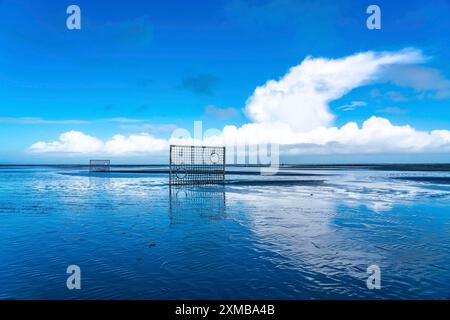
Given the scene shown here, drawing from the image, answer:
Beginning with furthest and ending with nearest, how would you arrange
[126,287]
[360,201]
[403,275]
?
1. [360,201]
2. [403,275]
3. [126,287]

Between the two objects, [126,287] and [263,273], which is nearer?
[126,287]

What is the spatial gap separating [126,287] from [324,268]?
Result: 486cm

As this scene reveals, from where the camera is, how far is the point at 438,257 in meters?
8.80

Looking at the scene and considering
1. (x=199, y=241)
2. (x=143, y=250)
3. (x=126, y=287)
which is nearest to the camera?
(x=126, y=287)

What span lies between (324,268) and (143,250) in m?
5.37

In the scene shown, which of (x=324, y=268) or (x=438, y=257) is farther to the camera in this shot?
(x=438, y=257)

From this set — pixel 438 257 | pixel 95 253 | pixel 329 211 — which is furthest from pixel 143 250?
pixel 329 211
